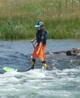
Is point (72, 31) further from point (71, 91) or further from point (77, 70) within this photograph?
point (71, 91)

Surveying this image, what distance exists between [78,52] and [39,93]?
671cm

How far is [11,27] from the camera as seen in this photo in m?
18.8

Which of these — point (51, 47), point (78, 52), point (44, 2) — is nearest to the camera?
point (78, 52)

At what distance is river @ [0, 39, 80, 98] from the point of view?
23.6 ft

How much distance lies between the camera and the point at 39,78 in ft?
29.2

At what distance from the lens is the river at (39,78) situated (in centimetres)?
719

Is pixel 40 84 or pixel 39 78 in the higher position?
pixel 40 84

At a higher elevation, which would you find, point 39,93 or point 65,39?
point 39,93

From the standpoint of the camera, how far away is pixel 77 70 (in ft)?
33.4

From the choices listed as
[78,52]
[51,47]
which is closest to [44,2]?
[51,47]

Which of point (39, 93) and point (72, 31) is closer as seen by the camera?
point (39, 93)

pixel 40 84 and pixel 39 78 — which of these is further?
pixel 39 78

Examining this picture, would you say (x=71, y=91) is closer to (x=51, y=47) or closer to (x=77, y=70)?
(x=77, y=70)

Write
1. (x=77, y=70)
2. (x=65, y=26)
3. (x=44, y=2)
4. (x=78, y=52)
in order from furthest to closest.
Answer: (x=44, y=2) < (x=65, y=26) < (x=78, y=52) < (x=77, y=70)
